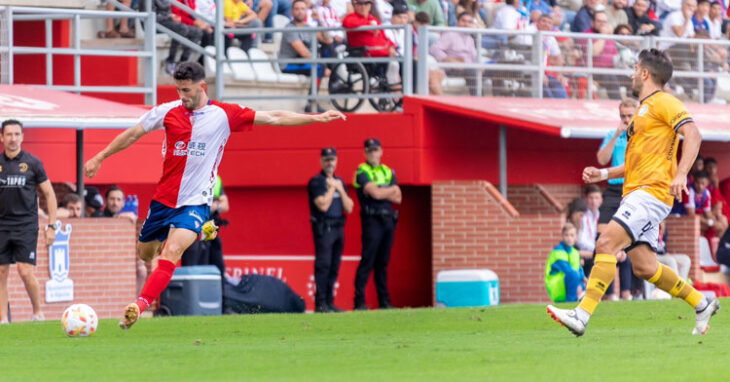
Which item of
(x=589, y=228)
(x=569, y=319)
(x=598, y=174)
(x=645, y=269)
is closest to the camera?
(x=569, y=319)

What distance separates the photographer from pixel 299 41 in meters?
22.3

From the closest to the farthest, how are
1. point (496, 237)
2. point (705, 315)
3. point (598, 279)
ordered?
point (598, 279) → point (705, 315) → point (496, 237)

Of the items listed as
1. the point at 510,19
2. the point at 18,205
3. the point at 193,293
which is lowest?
the point at 193,293

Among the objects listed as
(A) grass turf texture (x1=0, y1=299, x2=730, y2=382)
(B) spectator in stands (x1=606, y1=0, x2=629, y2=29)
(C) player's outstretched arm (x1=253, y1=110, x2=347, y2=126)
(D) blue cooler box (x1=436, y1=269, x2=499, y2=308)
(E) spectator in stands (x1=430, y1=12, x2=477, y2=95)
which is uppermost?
(B) spectator in stands (x1=606, y1=0, x2=629, y2=29)

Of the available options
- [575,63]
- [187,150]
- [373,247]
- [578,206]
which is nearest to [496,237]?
[578,206]

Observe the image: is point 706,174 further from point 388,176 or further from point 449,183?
point 388,176

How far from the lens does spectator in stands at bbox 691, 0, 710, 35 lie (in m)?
26.7

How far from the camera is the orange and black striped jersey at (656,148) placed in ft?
38.6

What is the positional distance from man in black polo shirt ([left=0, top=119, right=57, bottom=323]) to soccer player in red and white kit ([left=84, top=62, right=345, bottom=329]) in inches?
161

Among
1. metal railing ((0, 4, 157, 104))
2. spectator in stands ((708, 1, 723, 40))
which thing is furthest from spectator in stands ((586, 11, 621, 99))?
metal railing ((0, 4, 157, 104))

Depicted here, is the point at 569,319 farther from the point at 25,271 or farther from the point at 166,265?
the point at 25,271

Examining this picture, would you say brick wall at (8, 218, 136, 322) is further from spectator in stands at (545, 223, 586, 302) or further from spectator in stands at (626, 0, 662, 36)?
spectator in stands at (626, 0, 662, 36)

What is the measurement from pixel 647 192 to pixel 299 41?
1113 cm

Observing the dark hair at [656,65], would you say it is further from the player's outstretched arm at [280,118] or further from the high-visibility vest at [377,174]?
the high-visibility vest at [377,174]
